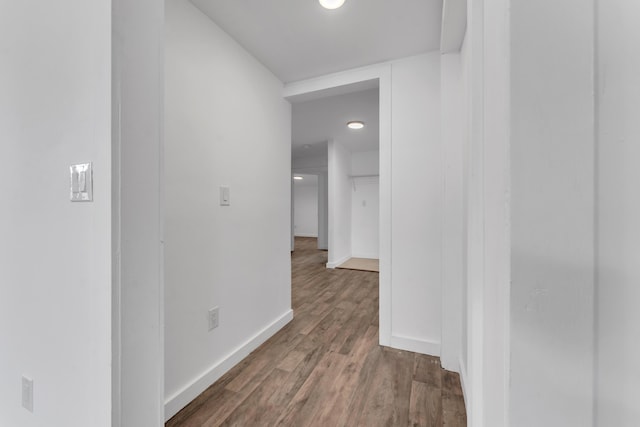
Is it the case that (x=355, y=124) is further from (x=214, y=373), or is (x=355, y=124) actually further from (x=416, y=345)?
(x=214, y=373)

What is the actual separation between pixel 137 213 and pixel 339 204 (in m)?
4.21

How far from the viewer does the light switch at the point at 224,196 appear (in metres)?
1.68

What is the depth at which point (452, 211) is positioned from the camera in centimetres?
174

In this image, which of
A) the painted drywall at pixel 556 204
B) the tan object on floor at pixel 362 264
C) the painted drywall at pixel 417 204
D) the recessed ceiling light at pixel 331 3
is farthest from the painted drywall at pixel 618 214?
the tan object on floor at pixel 362 264

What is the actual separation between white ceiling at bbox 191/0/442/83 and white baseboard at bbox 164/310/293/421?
2157mm

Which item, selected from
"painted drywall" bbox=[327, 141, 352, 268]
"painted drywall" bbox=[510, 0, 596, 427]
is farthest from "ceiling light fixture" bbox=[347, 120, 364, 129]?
"painted drywall" bbox=[510, 0, 596, 427]

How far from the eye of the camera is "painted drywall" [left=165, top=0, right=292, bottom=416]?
1.37 m

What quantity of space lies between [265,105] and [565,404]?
7.44 ft

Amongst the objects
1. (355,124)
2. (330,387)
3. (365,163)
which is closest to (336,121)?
(355,124)

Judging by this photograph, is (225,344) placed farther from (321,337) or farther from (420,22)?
(420,22)

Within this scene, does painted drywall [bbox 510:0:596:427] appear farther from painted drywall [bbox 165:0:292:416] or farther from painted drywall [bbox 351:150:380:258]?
painted drywall [bbox 351:150:380:258]

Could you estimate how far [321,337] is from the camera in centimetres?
211
